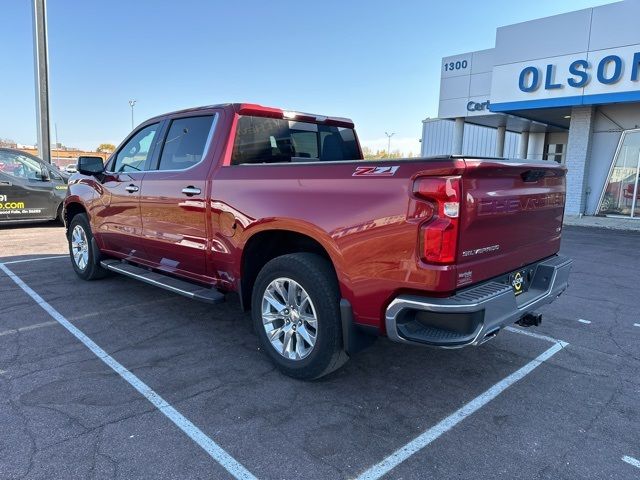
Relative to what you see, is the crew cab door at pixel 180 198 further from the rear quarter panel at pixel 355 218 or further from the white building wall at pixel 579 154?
the white building wall at pixel 579 154

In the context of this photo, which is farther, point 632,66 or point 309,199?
point 632,66

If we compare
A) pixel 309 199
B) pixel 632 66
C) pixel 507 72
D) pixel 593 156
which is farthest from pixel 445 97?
pixel 309 199

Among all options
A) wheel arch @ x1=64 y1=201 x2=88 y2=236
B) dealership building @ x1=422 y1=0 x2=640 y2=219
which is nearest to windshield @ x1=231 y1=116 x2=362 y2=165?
wheel arch @ x1=64 y1=201 x2=88 y2=236

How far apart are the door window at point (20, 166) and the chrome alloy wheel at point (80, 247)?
219 inches

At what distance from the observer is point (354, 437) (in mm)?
2809

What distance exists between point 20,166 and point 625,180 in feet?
57.8

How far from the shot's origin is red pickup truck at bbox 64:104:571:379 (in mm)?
2719

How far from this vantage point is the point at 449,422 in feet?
9.84

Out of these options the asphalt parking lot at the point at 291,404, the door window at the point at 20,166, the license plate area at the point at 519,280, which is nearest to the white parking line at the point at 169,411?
the asphalt parking lot at the point at 291,404

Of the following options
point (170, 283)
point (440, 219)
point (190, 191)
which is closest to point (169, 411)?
point (170, 283)

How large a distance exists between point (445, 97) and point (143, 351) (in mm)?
21530

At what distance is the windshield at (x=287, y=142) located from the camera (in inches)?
166

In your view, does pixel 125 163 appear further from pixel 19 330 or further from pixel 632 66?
pixel 632 66

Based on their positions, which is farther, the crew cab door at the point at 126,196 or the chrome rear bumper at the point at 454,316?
the crew cab door at the point at 126,196
